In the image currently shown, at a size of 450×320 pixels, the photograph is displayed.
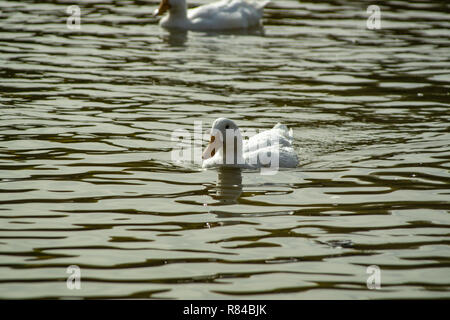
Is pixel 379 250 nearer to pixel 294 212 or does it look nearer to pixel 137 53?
pixel 294 212

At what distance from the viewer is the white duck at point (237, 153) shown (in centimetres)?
1051

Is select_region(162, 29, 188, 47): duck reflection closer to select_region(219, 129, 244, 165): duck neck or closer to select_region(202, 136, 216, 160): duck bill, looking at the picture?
select_region(202, 136, 216, 160): duck bill

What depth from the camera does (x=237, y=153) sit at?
10.6m

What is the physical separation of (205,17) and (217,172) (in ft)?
32.1

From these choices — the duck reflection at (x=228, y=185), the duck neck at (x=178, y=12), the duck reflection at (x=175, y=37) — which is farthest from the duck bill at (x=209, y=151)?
the duck neck at (x=178, y=12)

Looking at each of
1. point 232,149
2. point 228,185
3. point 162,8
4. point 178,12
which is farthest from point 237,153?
point 162,8

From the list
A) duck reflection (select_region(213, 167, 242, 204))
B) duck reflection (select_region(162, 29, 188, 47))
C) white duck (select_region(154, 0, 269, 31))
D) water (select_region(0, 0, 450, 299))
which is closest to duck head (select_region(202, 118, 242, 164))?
duck reflection (select_region(213, 167, 242, 204))

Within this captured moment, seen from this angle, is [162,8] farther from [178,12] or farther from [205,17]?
[205,17]

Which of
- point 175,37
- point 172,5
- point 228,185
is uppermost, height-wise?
point 172,5

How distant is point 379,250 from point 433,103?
6465 mm

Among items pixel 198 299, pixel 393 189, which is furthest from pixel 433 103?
pixel 198 299

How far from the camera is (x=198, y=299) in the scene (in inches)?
260

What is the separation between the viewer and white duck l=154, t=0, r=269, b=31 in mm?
19609

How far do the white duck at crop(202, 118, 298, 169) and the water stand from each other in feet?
0.62
